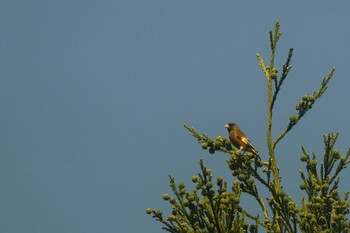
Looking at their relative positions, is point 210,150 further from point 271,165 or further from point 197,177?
point 271,165

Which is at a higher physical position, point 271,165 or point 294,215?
point 271,165

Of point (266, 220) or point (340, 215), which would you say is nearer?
point (340, 215)

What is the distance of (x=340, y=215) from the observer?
8836mm

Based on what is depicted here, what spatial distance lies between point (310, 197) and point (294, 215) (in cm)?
129

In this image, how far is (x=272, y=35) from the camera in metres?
10.9

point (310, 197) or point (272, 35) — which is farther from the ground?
point (272, 35)

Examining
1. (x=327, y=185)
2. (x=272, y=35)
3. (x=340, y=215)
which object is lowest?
(x=340, y=215)

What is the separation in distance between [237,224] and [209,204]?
0.61 meters

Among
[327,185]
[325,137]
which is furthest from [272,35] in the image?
[327,185]

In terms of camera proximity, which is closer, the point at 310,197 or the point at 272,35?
the point at 310,197

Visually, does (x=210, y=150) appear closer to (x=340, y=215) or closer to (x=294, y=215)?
(x=294, y=215)

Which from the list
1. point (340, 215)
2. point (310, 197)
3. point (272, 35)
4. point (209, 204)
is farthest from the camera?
point (272, 35)

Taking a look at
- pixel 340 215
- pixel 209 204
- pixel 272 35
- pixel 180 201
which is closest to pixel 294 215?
pixel 340 215

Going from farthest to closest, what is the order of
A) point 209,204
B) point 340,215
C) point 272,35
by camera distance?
point 272,35 → point 209,204 → point 340,215
